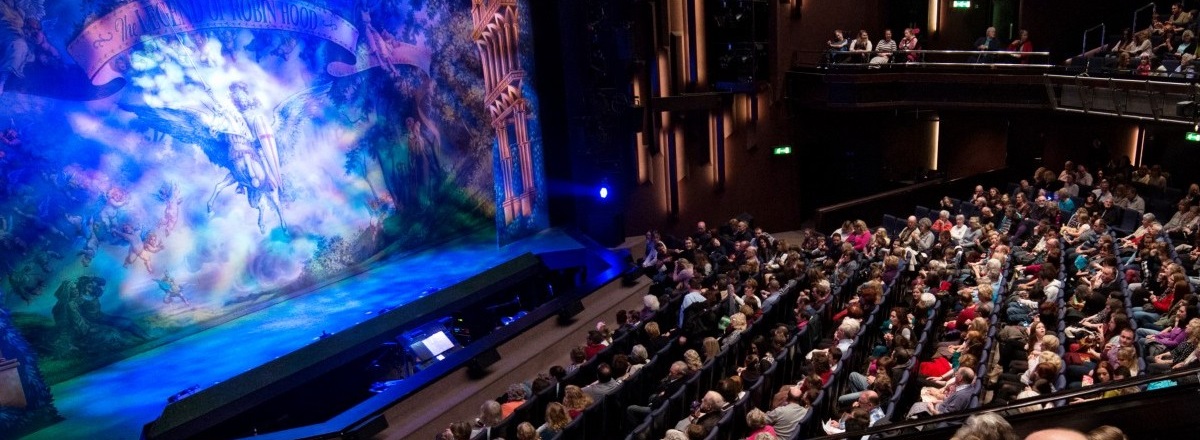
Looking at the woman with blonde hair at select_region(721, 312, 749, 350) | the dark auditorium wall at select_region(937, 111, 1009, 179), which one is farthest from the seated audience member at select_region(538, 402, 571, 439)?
the dark auditorium wall at select_region(937, 111, 1009, 179)

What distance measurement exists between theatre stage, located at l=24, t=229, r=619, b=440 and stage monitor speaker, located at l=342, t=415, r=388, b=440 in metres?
1.94

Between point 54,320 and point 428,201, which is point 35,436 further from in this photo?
point 428,201

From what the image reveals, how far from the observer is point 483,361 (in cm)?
714

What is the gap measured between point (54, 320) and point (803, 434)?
6.00m

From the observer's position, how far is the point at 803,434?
184 inches

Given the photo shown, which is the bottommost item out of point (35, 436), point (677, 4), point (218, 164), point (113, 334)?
point (35, 436)

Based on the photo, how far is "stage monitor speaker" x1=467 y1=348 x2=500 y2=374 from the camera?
7.05 metres

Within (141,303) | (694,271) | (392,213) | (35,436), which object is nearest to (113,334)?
(141,303)

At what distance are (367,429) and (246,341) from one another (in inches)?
101

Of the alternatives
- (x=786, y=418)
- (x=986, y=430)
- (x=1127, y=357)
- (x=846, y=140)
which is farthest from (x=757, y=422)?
(x=846, y=140)

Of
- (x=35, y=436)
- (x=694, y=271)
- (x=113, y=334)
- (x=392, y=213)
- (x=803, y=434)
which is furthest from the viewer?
(x=392, y=213)

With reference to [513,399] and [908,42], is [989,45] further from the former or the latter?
[513,399]

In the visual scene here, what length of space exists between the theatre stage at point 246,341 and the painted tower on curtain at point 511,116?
1.62 ft

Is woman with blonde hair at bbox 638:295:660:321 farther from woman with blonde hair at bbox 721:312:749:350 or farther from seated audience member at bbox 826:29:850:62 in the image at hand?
seated audience member at bbox 826:29:850:62
